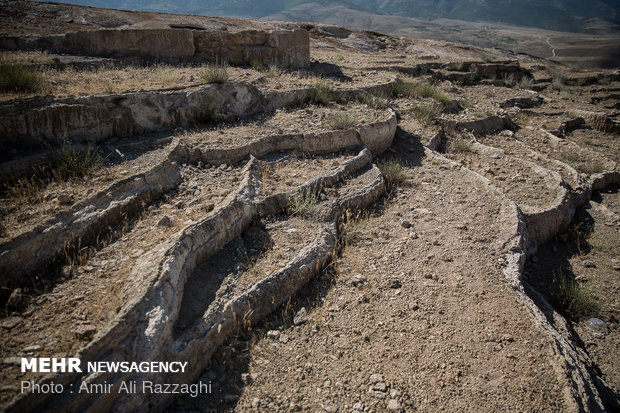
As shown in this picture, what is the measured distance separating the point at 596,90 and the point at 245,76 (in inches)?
631

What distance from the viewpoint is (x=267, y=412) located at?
9.45ft

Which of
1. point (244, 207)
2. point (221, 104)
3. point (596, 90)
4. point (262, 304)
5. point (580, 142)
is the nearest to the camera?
point (262, 304)

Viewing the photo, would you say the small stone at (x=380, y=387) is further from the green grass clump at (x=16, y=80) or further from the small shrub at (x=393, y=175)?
the green grass clump at (x=16, y=80)

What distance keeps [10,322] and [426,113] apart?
354 inches

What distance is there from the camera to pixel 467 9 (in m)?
138

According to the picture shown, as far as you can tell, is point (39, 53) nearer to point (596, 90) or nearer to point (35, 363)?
point (35, 363)

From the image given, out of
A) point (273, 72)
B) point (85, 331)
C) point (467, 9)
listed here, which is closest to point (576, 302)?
point (85, 331)

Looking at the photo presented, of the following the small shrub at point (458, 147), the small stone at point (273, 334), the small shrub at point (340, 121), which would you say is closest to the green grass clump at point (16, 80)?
the small shrub at point (340, 121)

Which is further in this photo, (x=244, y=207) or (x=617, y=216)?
(x=617, y=216)

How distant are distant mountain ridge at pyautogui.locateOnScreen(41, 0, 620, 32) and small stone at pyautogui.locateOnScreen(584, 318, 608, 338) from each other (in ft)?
399

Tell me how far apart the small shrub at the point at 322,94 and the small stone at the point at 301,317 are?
5.57 metres

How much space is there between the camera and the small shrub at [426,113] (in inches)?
354

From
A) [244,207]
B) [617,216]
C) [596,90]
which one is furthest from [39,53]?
[596,90]

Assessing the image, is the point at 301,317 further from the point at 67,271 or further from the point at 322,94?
the point at 322,94
